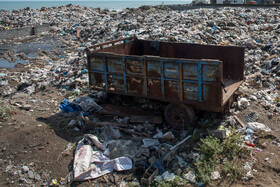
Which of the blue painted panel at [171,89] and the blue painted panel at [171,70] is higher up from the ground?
the blue painted panel at [171,70]

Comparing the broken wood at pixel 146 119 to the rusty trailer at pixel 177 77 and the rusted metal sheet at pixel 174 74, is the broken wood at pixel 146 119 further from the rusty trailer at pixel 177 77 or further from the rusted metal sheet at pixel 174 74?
the rusted metal sheet at pixel 174 74

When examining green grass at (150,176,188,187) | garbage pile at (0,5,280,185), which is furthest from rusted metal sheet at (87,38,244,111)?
green grass at (150,176,188,187)

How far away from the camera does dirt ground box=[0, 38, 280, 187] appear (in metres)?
3.76

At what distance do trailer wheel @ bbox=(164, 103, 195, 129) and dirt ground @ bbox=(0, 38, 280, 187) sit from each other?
1093mm

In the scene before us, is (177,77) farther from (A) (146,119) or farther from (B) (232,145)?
(B) (232,145)

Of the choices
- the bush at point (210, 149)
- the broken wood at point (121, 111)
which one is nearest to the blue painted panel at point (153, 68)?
the broken wood at point (121, 111)

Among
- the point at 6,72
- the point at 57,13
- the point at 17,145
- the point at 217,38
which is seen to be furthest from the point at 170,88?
the point at 57,13

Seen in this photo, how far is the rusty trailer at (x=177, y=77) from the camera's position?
437 centimetres

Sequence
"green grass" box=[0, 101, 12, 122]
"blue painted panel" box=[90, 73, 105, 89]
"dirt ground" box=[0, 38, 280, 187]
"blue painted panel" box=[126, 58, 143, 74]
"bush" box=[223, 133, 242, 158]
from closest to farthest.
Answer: "dirt ground" box=[0, 38, 280, 187] < "bush" box=[223, 133, 242, 158] < "blue painted panel" box=[126, 58, 143, 74] < "green grass" box=[0, 101, 12, 122] < "blue painted panel" box=[90, 73, 105, 89]

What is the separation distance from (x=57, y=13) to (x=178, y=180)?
23698 millimetres

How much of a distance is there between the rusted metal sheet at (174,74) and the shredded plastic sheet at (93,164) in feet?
4.77

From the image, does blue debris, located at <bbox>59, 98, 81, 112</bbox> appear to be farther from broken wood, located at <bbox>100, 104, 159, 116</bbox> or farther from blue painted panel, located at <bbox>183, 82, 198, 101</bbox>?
blue painted panel, located at <bbox>183, 82, 198, 101</bbox>

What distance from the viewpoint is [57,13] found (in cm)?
2425

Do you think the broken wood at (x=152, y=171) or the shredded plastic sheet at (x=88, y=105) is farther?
the shredded plastic sheet at (x=88, y=105)
